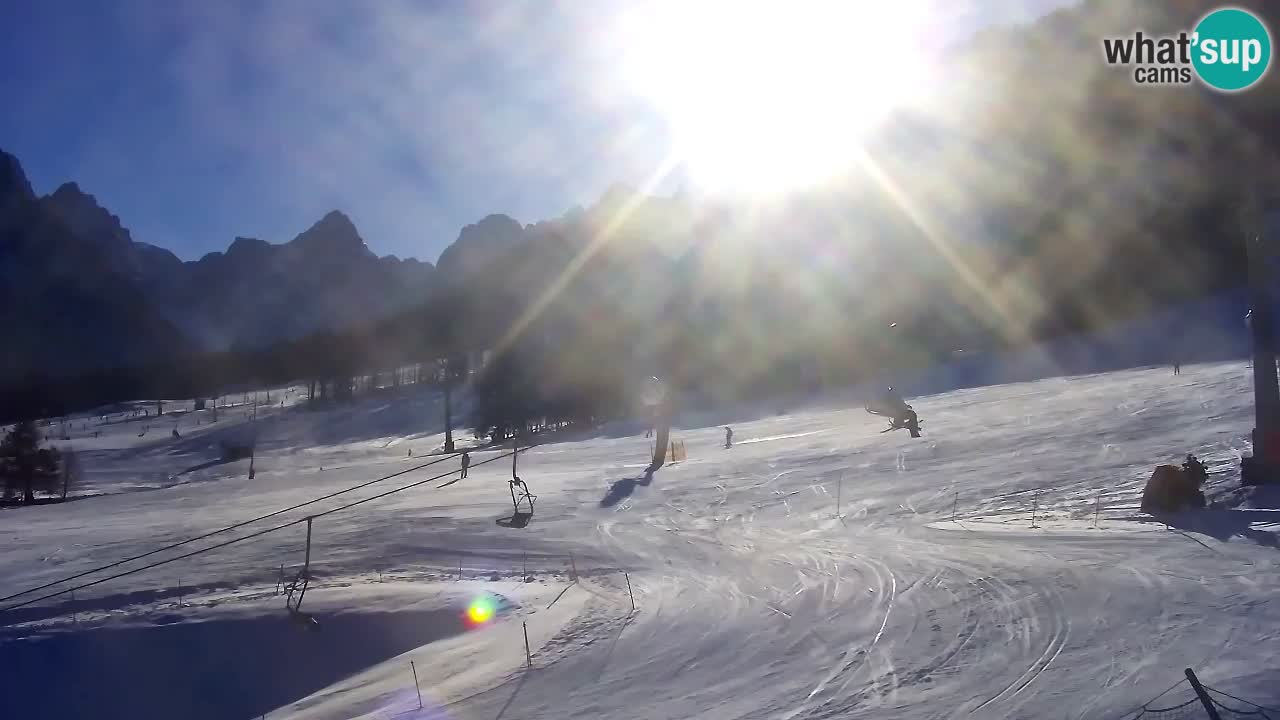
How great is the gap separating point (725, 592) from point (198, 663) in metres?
8.26

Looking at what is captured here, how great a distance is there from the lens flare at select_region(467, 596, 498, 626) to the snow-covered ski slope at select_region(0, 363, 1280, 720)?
0.21 meters

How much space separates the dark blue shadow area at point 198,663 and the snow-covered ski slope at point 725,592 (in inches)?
1.8

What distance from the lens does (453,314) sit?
11825cm

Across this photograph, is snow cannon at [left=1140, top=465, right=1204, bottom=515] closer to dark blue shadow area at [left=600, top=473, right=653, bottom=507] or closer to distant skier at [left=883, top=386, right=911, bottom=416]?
dark blue shadow area at [left=600, top=473, right=653, bottom=507]

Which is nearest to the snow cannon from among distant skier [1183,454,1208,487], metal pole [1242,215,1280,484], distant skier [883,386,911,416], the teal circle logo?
distant skier [1183,454,1208,487]

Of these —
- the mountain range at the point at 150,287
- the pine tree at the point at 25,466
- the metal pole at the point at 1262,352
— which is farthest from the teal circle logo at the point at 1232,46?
the mountain range at the point at 150,287

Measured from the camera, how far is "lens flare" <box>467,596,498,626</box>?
12.7 m

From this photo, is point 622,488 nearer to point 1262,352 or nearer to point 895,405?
point 895,405

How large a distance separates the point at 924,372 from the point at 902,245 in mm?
22163

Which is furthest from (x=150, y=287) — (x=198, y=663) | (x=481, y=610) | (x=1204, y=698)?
(x=1204, y=698)

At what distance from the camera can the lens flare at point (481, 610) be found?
12.7 metres

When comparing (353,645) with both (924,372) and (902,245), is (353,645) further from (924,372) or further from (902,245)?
(902,245)

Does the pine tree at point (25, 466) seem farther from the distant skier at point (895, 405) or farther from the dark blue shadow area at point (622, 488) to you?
the distant skier at point (895, 405)

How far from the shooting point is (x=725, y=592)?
462 inches
